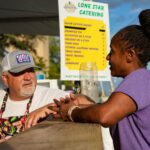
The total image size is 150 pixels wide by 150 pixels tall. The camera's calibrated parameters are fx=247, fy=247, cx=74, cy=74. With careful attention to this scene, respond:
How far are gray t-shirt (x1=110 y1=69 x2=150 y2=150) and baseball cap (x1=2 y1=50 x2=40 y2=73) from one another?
1417 millimetres

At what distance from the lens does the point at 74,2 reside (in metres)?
2.69

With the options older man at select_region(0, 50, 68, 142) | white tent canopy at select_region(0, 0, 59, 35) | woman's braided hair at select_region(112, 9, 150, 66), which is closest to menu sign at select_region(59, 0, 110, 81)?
older man at select_region(0, 50, 68, 142)

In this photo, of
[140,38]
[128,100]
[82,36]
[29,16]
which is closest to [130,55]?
[140,38]

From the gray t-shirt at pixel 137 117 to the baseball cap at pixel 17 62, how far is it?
1417 mm

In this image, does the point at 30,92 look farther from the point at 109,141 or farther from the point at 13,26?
the point at 13,26

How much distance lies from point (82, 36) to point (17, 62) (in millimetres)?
778

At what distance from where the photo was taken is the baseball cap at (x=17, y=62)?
2443 millimetres

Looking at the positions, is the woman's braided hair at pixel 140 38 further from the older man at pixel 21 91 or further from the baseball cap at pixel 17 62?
the baseball cap at pixel 17 62

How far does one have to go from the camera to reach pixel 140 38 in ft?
4.36

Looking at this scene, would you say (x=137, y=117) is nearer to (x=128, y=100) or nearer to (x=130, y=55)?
(x=128, y=100)

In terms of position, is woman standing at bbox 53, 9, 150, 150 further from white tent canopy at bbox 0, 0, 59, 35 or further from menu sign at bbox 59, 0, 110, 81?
white tent canopy at bbox 0, 0, 59, 35

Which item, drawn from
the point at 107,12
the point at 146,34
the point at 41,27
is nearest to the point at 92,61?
the point at 107,12

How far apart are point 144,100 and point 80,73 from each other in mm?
1497

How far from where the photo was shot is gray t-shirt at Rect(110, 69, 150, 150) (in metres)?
1.14
